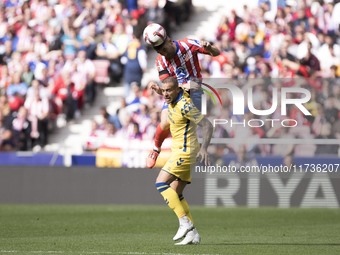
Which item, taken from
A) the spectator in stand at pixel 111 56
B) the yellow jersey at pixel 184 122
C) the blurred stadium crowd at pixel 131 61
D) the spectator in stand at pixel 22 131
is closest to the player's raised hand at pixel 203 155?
the yellow jersey at pixel 184 122

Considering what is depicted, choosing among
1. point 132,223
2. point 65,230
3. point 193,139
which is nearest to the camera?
point 193,139

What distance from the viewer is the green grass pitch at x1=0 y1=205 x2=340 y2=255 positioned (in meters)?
12.4

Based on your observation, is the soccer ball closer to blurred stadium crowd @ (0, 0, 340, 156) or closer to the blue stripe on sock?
the blue stripe on sock

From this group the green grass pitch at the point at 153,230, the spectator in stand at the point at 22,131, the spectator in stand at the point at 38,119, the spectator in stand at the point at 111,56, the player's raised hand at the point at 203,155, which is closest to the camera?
the green grass pitch at the point at 153,230

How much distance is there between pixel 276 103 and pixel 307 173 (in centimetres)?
173

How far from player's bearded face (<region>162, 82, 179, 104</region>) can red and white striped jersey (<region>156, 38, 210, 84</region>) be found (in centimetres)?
62

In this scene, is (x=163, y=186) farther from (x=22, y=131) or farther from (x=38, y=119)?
(x=38, y=119)

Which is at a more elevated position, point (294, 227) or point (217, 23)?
point (217, 23)

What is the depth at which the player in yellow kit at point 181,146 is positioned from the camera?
1285 cm

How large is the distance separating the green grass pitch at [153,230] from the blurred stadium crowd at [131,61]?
2.71m

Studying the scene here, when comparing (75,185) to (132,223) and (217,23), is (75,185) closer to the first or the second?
(132,223)

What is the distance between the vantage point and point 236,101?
21688mm

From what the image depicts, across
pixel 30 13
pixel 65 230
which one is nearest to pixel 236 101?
pixel 65 230

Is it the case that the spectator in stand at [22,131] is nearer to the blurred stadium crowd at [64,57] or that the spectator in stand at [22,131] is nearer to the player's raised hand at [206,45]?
the blurred stadium crowd at [64,57]
